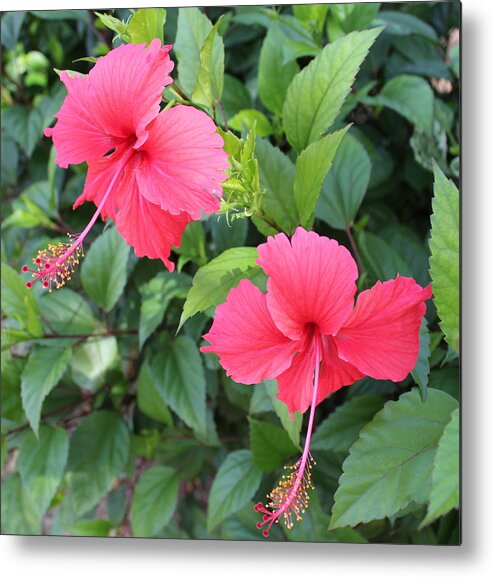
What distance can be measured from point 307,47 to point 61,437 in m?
0.66

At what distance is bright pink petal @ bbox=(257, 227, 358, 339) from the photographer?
2.60ft

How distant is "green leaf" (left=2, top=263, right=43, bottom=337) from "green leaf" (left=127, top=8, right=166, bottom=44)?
0.43m

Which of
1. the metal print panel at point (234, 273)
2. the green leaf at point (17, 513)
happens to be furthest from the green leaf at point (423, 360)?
the green leaf at point (17, 513)

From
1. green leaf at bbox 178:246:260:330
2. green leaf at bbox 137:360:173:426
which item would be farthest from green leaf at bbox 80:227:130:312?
green leaf at bbox 178:246:260:330

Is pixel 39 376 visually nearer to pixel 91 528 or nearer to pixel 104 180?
pixel 91 528

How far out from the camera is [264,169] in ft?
2.85

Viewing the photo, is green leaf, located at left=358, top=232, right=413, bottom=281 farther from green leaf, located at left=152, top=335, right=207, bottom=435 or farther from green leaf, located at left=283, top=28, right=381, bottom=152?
green leaf, located at left=152, top=335, right=207, bottom=435

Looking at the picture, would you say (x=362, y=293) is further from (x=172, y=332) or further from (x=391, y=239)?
(x=172, y=332)

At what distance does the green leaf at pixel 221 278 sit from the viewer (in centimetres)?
84

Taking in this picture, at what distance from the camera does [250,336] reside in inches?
32.1

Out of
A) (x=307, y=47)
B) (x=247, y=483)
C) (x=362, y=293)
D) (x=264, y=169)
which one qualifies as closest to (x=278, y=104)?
(x=307, y=47)

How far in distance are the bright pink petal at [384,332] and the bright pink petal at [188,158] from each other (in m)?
0.20

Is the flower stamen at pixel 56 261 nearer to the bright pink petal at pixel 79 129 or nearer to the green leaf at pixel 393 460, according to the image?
the bright pink petal at pixel 79 129

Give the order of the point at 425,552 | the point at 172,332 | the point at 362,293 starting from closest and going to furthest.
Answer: the point at 362,293
the point at 425,552
the point at 172,332
